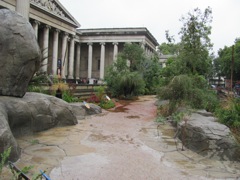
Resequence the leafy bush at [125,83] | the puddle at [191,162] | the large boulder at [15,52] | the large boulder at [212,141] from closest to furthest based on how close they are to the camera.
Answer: the puddle at [191,162] → the large boulder at [212,141] → the large boulder at [15,52] → the leafy bush at [125,83]

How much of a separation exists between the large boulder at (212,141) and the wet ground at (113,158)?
0.78 ft

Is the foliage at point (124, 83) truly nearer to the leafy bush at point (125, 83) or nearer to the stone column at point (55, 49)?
the leafy bush at point (125, 83)

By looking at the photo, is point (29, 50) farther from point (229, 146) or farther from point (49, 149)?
point (229, 146)

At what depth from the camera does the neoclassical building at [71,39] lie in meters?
35.2

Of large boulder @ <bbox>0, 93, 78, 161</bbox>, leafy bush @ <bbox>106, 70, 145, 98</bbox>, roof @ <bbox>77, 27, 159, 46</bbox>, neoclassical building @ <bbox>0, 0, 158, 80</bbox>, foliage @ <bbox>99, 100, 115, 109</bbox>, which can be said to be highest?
roof @ <bbox>77, 27, 159, 46</bbox>

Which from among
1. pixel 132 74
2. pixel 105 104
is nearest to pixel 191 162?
pixel 105 104

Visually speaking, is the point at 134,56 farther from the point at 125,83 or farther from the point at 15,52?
the point at 15,52

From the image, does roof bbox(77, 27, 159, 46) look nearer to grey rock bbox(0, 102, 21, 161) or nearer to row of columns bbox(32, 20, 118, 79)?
row of columns bbox(32, 20, 118, 79)

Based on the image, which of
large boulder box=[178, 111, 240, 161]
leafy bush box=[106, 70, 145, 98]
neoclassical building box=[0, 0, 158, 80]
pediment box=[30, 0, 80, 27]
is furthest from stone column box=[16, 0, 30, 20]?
large boulder box=[178, 111, 240, 161]

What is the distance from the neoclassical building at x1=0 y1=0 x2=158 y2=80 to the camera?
35.2 m

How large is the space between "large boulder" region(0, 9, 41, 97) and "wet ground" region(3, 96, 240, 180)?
1.47m

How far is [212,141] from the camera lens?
5.90 metres

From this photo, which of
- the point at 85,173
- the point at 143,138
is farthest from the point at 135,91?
the point at 85,173

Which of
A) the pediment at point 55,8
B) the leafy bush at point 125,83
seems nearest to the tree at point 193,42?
the leafy bush at point 125,83
